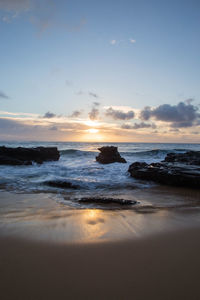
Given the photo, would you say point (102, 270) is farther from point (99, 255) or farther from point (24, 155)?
point (24, 155)

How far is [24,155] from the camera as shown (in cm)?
1595

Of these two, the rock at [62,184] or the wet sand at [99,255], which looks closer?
the wet sand at [99,255]

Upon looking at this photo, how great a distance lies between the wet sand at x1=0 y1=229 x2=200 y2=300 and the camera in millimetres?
1533

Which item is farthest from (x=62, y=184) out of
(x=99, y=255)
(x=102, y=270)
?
(x=102, y=270)

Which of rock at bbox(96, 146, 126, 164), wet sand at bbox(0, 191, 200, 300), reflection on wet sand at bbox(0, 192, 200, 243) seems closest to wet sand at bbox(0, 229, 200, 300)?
→ wet sand at bbox(0, 191, 200, 300)

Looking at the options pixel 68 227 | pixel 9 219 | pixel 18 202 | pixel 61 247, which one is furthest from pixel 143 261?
pixel 18 202

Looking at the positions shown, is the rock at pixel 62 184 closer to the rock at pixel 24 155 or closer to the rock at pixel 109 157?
the rock at pixel 24 155

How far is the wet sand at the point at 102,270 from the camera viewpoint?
5.03 ft

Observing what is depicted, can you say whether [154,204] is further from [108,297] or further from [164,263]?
[108,297]

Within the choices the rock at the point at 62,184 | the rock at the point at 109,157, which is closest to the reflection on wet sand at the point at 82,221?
the rock at the point at 62,184

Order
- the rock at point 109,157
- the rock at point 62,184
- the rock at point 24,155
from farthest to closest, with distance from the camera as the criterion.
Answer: the rock at point 109,157
the rock at point 24,155
the rock at point 62,184

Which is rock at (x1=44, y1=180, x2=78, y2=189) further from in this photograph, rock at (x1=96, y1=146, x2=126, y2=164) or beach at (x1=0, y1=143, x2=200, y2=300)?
rock at (x1=96, y1=146, x2=126, y2=164)

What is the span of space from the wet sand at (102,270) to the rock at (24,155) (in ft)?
41.4

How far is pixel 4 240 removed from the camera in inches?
95.9
